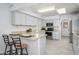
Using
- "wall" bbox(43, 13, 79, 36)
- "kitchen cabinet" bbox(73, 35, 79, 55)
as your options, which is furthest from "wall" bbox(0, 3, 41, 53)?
"kitchen cabinet" bbox(73, 35, 79, 55)

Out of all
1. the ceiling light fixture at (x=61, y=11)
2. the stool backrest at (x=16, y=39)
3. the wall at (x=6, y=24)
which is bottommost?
the stool backrest at (x=16, y=39)

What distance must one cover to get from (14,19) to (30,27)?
0.87 ft

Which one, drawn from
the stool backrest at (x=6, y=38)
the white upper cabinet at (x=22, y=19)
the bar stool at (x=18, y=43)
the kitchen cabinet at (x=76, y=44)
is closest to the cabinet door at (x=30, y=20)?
the white upper cabinet at (x=22, y=19)

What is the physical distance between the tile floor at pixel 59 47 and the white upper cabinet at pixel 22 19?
37 cm

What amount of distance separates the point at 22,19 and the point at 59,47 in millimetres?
683

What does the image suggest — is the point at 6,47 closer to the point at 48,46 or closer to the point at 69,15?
the point at 48,46

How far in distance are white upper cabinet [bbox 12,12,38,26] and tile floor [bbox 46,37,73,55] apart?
37 cm

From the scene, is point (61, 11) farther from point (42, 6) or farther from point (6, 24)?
point (6, 24)

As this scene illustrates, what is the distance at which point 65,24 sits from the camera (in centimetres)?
225

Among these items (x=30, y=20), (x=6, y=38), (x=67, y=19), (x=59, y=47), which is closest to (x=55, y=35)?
(x=59, y=47)

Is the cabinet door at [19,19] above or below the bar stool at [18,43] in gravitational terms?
above

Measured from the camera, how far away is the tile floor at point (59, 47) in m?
2.22

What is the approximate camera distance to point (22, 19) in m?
2.27

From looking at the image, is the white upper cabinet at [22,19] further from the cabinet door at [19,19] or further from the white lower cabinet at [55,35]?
the white lower cabinet at [55,35]
